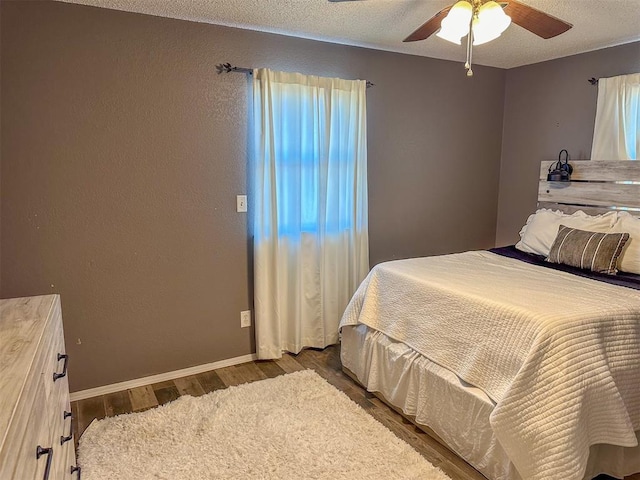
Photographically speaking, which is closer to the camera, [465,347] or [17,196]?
[465,347]

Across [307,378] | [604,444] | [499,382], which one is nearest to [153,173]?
[307,378]

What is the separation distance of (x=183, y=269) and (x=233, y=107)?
1.11 meters

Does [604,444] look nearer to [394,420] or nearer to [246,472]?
[394,420]

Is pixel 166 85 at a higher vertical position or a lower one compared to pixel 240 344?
higher

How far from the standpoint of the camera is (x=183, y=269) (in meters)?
2.89

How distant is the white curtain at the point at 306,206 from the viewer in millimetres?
2982

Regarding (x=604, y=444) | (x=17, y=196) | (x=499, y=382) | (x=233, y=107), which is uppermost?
(x=233, y=107)

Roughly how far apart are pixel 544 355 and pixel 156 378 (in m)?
2.32

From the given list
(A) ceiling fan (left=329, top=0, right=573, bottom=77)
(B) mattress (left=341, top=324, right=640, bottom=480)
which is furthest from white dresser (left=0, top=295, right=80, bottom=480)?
(A) ceiling fan (left=329, top=0, right=573, bottom=77)

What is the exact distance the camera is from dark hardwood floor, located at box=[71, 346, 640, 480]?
2.15 meters

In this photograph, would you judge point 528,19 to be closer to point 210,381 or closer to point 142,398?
point 210,381

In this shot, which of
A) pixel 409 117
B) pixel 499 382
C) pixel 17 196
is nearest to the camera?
pixel 499 382

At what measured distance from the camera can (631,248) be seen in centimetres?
262

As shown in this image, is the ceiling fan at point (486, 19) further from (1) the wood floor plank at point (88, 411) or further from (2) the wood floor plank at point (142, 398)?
(1) the wood floor plank at point (88, 411)
